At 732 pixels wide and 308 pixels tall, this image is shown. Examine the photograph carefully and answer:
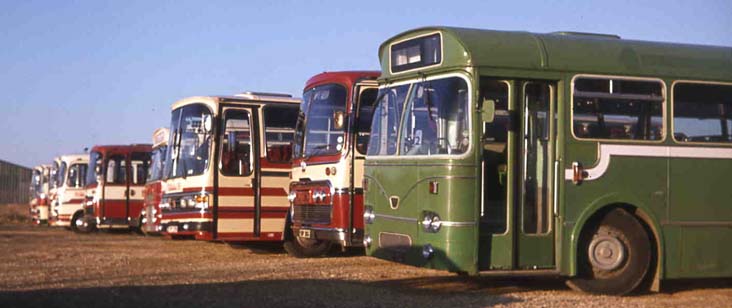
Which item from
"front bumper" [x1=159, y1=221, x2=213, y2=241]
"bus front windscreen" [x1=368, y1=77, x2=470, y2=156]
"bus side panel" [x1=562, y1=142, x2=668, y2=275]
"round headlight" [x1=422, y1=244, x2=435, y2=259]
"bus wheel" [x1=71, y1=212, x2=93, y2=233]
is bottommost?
"bus wheel" [x1=71, y1=212, x2=93, y2=233]

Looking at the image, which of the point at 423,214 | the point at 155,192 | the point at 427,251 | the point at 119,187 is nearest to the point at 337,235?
the point at 423,214

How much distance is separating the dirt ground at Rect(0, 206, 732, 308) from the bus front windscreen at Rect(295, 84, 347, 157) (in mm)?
1823

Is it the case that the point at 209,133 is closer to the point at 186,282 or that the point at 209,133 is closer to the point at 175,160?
the point at 175,160

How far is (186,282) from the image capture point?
1326 cm

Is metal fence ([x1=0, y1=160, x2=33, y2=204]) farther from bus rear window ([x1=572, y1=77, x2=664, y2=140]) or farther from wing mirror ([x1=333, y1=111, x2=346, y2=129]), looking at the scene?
bus rear window ([x1=572, y1=77, x2=664, y2=140])

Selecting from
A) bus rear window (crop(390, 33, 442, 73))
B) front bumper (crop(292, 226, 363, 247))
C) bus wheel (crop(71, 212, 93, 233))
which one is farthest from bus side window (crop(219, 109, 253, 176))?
bus wheel (crop(71, 212, 93, 233))

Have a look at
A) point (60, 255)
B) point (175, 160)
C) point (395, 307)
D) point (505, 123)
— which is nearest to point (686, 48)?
point (505, 123)

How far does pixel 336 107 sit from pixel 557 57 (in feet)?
16.0

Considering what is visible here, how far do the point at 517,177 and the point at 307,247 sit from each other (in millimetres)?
6811

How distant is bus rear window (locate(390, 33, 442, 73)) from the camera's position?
11.8 m

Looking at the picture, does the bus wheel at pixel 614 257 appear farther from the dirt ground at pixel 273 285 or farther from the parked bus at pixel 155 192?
the parked bus at pixel 155 192

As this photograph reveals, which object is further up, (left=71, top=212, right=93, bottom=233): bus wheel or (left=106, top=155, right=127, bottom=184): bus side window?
(left=106, top=155, right=127, bottom=184): bus side window

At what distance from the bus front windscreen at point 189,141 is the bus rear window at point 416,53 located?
6424mm

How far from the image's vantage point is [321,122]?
1614cm
